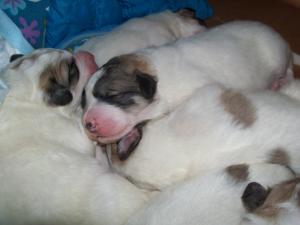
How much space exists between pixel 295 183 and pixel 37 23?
2.28 metres

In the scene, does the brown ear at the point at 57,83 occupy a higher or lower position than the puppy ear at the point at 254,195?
higher

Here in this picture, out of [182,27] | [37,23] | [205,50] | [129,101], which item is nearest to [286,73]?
[205,50]

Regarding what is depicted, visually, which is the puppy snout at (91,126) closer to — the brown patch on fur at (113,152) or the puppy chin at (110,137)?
the puppy chin at (110,137)

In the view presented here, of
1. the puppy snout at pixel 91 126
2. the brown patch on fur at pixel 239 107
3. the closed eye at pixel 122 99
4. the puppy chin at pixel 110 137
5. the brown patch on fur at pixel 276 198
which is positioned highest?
the closed eye at pixel 122 99

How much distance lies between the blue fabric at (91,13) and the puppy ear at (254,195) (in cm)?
208

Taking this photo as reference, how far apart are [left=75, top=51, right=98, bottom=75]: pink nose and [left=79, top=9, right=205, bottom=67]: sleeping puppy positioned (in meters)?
0.14

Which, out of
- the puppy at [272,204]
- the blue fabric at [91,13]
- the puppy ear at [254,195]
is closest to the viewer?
the puppy at [272,204]

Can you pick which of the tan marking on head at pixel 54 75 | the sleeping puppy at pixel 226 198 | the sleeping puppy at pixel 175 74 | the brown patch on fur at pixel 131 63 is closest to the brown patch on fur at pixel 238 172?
the sleeping puppy at pixel 226 198

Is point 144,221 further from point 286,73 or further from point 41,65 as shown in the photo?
point 286,73

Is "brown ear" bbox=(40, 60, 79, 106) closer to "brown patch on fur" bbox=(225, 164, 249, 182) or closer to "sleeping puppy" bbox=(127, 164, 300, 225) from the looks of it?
"sleeping puppy" bbox=(127, 164, 300, 225)

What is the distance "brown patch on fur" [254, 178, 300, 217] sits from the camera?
235cm

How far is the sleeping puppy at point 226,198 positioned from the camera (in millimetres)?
2387

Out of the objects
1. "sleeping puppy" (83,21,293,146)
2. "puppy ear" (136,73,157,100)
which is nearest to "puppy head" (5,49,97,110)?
"sleeping puppy" (83,21,293,146)

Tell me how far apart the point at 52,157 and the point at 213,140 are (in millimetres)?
886
